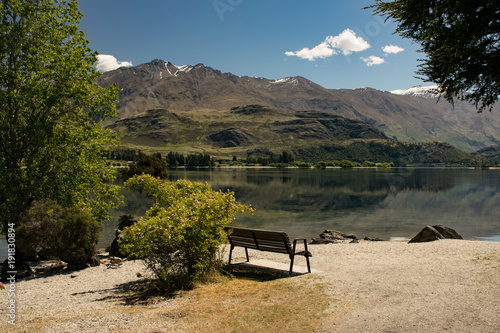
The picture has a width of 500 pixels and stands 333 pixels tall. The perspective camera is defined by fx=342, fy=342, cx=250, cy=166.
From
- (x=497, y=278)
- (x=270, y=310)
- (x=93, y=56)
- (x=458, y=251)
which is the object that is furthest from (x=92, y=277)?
(x=458, y=251)

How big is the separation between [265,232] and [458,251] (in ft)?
33.2

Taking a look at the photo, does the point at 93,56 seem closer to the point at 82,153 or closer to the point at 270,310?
the point at 82,153

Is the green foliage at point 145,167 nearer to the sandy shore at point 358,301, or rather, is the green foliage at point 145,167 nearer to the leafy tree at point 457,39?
the sandy shore at point 358,301

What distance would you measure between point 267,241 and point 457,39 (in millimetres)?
9164

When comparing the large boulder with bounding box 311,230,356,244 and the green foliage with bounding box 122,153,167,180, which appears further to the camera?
the green foliage with bounding box 122,153,167,180

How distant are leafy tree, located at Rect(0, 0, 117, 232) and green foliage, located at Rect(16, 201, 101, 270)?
1.71 metres

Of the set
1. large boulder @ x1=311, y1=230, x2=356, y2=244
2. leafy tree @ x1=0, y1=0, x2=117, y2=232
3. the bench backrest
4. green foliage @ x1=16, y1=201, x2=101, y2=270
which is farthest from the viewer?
large boulder @ x1=311, y1=230, x2=356, y2=244

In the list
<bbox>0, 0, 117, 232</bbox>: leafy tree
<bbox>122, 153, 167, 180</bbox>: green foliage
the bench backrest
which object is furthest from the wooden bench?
<bbox>122, 153, 167, 180</bbox>: green foliage

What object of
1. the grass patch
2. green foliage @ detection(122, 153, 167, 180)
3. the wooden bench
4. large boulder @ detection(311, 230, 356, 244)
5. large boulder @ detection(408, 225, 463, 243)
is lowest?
large boulder @ detection(311, 230, 356, 244)

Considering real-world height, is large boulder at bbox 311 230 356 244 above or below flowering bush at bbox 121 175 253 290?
below

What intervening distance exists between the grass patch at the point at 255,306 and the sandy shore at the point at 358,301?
1.27 feet

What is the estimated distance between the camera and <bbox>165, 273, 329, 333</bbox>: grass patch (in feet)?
23.8

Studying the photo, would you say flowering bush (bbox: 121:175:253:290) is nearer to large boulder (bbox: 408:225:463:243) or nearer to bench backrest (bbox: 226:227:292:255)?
bench backrest (bbox: 226:227:292:255)

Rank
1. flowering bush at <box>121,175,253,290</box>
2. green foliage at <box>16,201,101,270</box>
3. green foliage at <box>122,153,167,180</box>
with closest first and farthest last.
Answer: flowering bush at <box>121,175,253,290</box>, green foliage at <box>16,201,101,270</box>, green foliage at <box>122,153,167,180</box>
